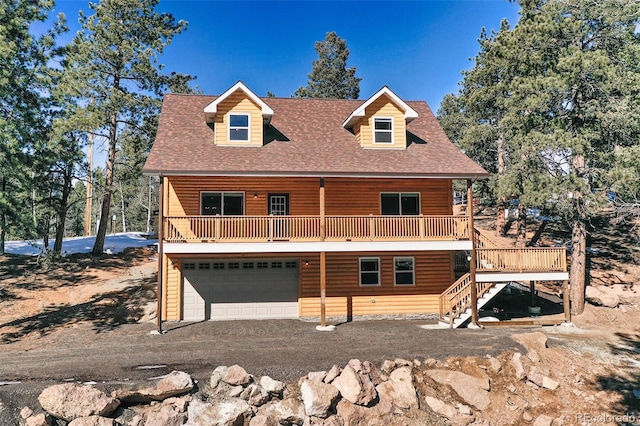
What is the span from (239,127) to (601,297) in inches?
728

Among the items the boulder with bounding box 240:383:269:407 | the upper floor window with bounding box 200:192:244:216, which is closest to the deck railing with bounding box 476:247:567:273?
the upper floor window with bounding box 200:192:244:216

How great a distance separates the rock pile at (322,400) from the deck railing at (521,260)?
551cm

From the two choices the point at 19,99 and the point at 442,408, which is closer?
the point at 442,408

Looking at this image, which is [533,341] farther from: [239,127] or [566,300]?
[239,127]

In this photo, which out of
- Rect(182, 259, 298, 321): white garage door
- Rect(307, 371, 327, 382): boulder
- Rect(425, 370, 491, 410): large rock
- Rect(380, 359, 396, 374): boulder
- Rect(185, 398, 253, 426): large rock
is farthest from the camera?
Rect(182, 259, 298, 321): white garage door

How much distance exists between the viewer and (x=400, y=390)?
34.1 feet

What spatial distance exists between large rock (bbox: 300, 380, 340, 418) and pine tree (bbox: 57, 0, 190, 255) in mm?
19899

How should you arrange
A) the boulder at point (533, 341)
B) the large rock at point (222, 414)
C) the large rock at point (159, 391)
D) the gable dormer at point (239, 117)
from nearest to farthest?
the large rock at point (222, 414), the large rock at point (159, 391), the boulder at point (533, 341), the gable dormer at point (239, 117)

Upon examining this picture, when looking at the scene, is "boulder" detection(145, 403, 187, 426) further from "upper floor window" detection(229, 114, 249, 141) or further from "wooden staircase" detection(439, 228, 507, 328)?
"upper floor window" detection(229, 114, 249, 141)

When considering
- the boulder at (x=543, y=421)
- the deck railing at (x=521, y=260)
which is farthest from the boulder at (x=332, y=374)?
the deck railing at (x=521, y=260)

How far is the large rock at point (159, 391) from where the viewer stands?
9438 mm

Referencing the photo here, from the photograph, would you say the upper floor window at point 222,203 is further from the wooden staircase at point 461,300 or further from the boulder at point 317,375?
the wooden staircase at point 461,300

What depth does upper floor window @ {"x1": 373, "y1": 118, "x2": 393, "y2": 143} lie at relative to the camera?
18641mm

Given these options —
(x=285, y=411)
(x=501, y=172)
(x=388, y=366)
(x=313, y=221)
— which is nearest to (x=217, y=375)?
(x=285, y=411)
